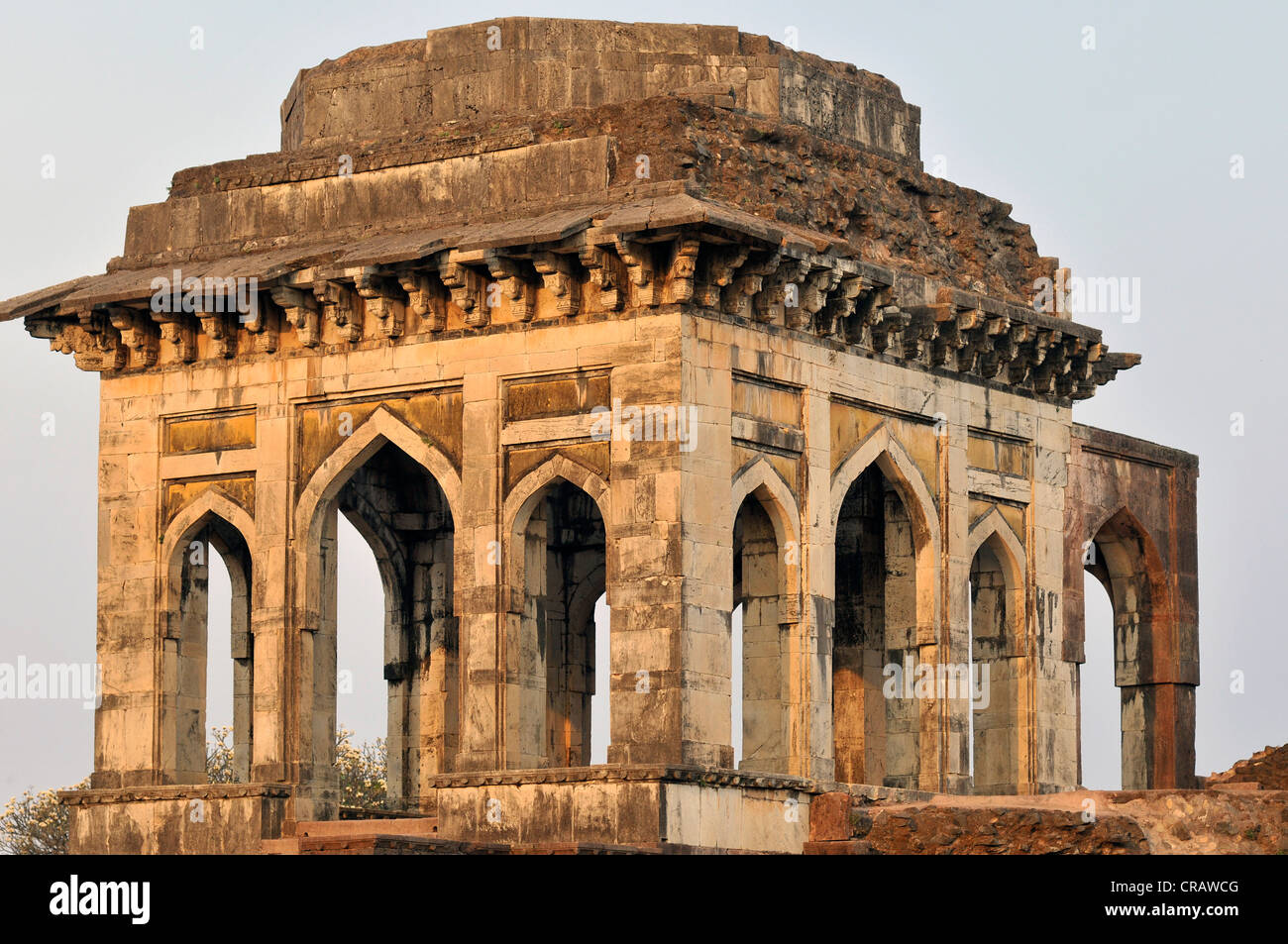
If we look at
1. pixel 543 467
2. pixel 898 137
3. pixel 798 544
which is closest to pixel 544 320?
pixel 543 467

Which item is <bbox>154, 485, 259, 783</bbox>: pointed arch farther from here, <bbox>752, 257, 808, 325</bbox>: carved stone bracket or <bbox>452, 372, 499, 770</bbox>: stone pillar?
<bbox>752, 257, 808, 325</bbox>: carved stone bracket

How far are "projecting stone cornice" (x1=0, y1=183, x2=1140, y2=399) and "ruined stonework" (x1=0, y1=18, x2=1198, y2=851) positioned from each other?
1.9 inches

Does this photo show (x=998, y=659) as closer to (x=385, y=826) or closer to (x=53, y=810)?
(x=385, y=826)

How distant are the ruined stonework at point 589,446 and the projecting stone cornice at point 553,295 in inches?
1.9

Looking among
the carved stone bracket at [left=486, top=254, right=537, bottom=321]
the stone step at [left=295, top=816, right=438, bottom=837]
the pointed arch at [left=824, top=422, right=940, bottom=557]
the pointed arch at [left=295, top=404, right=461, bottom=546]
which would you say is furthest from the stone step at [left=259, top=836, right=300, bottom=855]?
the pointed arch at [left=824, top=422, right=940, bottom=557]

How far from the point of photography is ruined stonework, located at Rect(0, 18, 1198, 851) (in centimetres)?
2936

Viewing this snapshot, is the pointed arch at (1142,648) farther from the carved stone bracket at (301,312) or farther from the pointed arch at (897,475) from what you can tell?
the carved stone bracket at (301,312)

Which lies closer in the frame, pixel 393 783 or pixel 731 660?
pixel 731 660

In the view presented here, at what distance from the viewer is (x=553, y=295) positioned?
3020cm

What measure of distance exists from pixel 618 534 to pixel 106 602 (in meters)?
6.39

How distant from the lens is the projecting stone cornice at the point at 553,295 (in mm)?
29422

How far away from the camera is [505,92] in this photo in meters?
32.1

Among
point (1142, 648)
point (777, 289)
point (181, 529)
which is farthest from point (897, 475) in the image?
point (181, 529)
